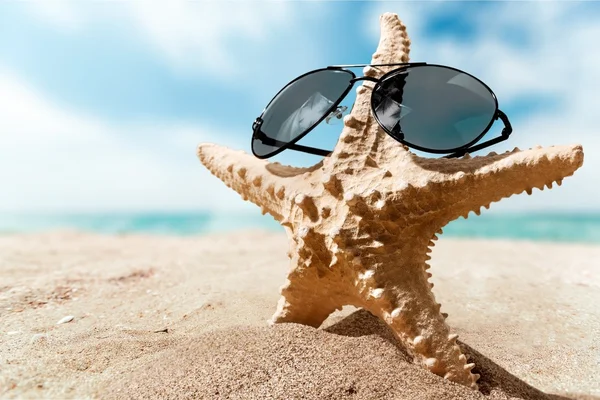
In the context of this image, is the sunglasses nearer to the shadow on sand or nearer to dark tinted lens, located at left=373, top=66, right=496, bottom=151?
dark tinted lens, located at left=373, top=66, right=496, bottom=151

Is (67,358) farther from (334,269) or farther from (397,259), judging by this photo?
(397,259)

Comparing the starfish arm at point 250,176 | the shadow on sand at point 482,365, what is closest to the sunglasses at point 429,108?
the starfish arm at point 250,176

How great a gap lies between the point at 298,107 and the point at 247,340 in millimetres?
1478

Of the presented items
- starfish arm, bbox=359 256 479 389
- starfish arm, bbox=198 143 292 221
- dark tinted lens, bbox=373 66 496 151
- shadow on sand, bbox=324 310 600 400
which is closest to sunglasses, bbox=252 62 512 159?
dark tinted lens, bbox=373 66 496 151

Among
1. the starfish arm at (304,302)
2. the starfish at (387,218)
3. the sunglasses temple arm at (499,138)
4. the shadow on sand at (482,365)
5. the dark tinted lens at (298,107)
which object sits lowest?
the shadow on sand at (482,365)

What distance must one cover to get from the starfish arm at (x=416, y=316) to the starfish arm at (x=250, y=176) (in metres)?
0.72

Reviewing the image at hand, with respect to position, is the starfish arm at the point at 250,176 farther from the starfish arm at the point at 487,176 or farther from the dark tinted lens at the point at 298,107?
the starfish arm at the point at 487,176

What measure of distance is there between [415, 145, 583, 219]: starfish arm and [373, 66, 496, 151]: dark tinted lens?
0.49ft

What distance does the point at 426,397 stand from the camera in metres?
1.85

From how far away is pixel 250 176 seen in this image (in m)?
2.79

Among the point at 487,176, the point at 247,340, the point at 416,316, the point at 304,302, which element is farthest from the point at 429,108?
the point at 247,340

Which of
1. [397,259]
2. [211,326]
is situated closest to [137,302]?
[211,326]

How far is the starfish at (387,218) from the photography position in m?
2.09

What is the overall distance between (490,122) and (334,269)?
1206mm
